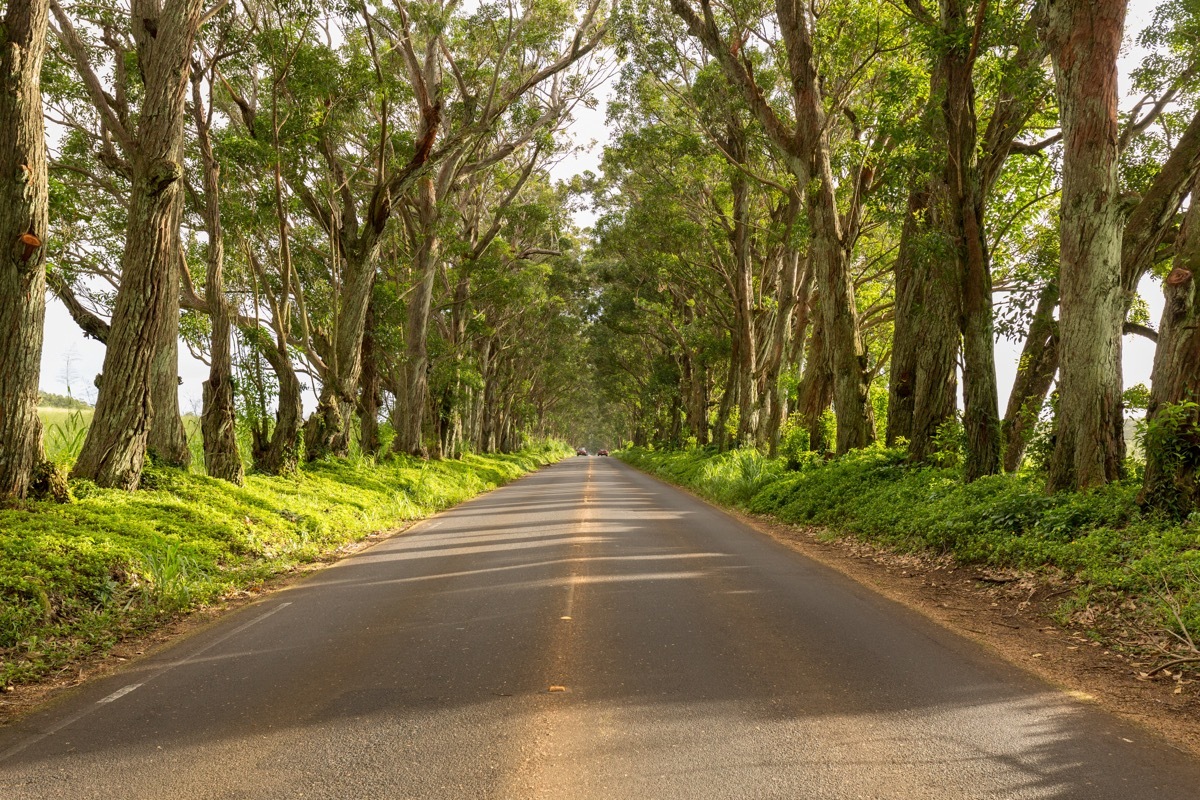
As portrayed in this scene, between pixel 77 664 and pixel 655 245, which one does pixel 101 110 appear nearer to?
pixel 77 664

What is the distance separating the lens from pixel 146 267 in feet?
31.8

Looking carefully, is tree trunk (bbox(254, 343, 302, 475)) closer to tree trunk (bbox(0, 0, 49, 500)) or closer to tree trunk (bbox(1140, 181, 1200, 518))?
tree trunk (bbox(0, 0, 49, 500))

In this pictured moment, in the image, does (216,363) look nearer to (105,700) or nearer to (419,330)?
(105,700)

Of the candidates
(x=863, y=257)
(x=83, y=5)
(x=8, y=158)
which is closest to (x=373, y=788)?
(x=8, y=158)

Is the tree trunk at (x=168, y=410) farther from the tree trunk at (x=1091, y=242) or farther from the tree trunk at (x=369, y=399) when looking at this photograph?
the tree trunk at (x=1091, y=242)

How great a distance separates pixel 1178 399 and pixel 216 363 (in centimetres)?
1340

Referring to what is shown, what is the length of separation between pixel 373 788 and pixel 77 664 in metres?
3.51

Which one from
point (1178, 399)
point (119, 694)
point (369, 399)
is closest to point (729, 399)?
point (369, 399)

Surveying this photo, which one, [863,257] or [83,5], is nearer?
[83,5]

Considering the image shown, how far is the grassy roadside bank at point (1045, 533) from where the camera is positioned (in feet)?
20.0

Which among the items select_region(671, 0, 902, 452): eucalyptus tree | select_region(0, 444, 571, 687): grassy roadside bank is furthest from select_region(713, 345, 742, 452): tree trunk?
select_region(0, 444, 571, 687): grassy roadside bank

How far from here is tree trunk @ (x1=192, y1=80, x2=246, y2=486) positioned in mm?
12672

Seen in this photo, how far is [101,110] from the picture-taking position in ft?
38.4

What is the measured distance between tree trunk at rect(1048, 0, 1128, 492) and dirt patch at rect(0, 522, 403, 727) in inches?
374
